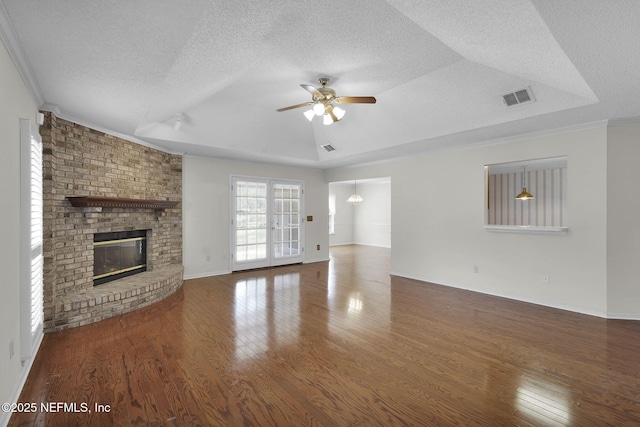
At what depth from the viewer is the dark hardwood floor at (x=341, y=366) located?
215cm

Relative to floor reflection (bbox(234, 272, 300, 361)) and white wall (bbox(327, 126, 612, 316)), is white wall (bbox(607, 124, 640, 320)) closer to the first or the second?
white wall (bbox(327, 126, 612, 316))

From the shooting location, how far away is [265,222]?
7.40 metres

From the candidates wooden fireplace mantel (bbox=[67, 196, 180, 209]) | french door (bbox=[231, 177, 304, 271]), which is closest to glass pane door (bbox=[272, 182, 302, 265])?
french door (bbox=[231, 177, 304, 271])

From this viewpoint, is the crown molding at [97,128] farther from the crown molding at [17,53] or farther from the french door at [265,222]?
the french door at [265,222]

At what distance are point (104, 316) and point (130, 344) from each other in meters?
1.03

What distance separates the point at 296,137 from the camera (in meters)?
6.06

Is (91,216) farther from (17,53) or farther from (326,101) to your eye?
(326,101)

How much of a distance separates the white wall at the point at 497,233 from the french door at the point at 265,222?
2142mm

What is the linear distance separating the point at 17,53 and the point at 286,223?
19.1ft

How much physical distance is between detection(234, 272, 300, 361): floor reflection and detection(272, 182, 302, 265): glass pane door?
1433mm

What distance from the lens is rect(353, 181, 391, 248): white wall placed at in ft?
38.0

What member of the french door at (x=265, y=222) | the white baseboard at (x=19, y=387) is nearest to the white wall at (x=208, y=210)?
the french door at (x=265, y=222)

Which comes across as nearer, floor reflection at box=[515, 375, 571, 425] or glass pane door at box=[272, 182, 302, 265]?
floor reflection at box=[515, 375, 571, 425]

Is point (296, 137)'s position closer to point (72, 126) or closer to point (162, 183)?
point (162, 183)
